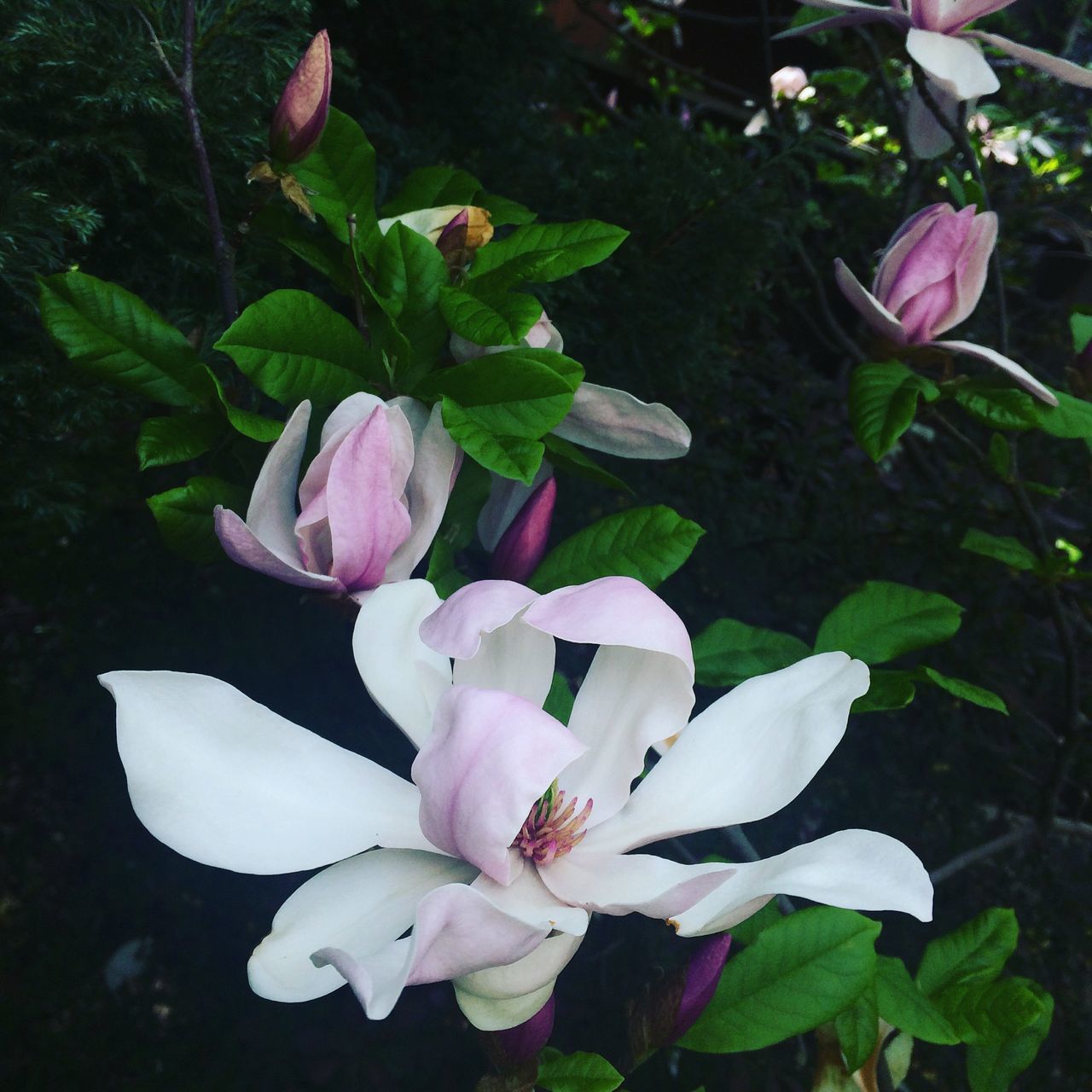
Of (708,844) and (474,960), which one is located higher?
(474,960)

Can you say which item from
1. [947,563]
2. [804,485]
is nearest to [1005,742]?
[947,563]

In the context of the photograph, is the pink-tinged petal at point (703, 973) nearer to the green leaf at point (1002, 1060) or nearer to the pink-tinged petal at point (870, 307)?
the green leaf at point (1002, 1060)

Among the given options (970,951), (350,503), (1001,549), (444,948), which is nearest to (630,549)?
(350,503)

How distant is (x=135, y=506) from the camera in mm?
997

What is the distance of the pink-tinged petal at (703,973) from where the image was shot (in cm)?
48

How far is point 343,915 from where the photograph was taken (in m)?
0.42

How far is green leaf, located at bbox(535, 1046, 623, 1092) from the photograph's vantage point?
18.8 inches

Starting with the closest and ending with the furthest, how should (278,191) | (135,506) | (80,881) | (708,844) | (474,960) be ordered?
(474,960) < (278,191) < (708,844) < (135,506) < (80,881)

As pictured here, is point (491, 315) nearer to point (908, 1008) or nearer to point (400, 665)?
point (400, 665)

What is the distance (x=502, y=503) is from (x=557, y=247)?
0.53ft

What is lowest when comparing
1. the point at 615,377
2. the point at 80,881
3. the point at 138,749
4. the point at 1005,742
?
the point at 80,881

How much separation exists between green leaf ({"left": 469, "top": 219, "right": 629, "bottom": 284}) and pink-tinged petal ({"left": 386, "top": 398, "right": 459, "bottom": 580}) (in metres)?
0.11

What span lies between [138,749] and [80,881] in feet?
3.11

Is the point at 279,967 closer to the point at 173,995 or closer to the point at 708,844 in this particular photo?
the point at 708,844
